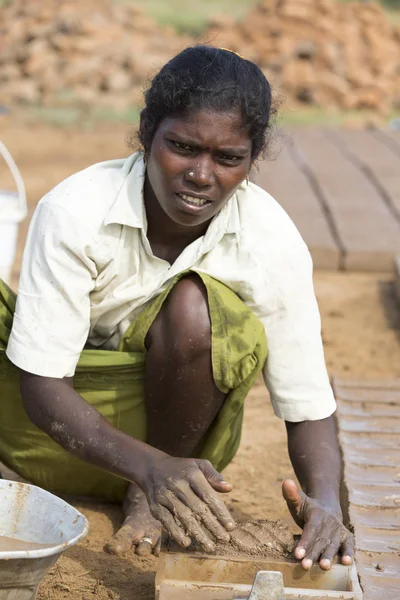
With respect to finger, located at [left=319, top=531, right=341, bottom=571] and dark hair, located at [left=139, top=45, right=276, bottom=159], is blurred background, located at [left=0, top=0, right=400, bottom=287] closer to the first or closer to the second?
dark hair, located at [left=139, top=45, right=276, bottom=159]

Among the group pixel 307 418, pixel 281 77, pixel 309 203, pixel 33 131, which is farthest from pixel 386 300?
pixel 281 77

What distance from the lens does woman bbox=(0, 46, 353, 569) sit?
2264 millimetres

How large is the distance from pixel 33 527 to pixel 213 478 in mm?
402

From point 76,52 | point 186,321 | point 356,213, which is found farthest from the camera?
point 76,52

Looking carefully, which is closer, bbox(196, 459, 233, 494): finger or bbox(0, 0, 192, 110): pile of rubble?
bbox(196, 459, 233, 494): finger

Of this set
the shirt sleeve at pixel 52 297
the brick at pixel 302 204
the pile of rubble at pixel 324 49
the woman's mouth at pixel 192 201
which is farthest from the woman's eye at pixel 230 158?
the pile of rubble at pixel 324 49

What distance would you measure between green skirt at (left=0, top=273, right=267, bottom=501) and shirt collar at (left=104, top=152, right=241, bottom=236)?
0.15m

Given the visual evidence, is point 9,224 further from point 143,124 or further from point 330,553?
point 330,553

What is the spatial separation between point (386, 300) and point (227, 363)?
2.68 m

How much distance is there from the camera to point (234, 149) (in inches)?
90.4

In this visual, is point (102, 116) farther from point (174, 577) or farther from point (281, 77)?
point (174, 577)

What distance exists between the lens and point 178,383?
2.43 meters

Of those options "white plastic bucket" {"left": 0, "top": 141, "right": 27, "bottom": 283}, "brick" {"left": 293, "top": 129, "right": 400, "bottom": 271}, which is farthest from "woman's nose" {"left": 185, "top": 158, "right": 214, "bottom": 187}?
"brick" {"left": 293, "top": 129, "right": 400, "bottom": 271}

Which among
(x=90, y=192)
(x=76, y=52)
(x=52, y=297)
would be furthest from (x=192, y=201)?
(x=76, y=52)
